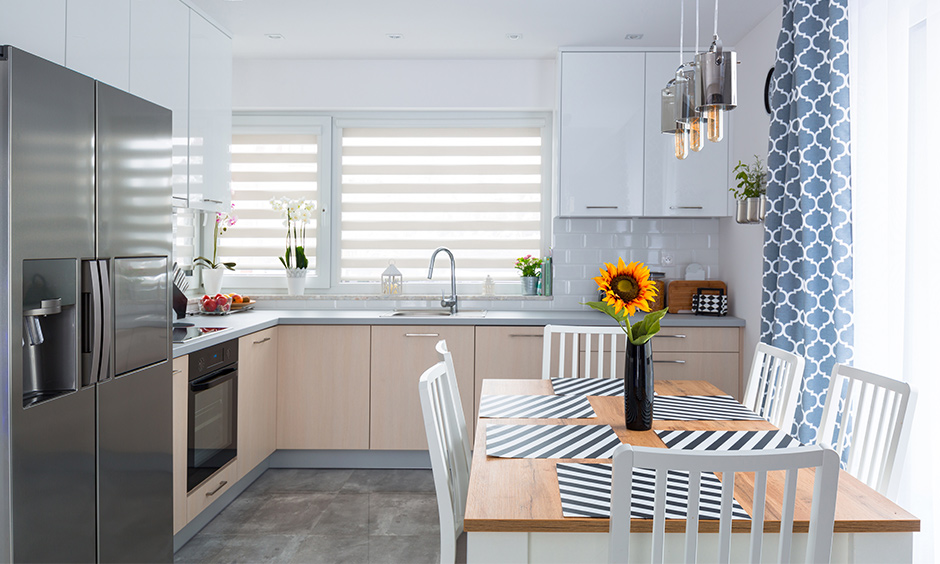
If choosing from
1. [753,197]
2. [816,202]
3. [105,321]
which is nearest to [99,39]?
[105,321]

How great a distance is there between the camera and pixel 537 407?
7.01 ft

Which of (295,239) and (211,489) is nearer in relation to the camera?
(211,489)

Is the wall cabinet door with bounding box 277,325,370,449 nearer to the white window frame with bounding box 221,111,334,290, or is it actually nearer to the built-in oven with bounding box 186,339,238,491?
the built-in oven with bounding box 186,339,238,491

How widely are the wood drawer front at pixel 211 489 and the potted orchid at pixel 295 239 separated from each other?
139cm

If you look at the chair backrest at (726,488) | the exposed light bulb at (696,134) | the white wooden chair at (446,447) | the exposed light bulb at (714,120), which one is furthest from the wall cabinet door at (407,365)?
the chair backrest at (726,488)

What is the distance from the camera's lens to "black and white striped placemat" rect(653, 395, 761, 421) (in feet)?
6.61

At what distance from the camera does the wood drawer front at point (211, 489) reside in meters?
2.71

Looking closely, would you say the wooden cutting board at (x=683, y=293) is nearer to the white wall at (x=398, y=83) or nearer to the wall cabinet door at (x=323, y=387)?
the white wall at (x=398, y=83)

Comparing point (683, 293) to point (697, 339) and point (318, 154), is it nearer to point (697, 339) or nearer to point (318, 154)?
point (697, 339)

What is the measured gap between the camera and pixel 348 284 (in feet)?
14.3

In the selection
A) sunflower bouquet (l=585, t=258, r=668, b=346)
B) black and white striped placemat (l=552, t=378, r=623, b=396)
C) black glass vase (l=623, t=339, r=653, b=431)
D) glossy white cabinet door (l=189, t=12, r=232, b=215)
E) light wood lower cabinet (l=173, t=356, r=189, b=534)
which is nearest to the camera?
sunflower bouquet (l=585, t=258, r=668, b=346)

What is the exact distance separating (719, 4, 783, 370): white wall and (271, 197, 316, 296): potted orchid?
2.71m

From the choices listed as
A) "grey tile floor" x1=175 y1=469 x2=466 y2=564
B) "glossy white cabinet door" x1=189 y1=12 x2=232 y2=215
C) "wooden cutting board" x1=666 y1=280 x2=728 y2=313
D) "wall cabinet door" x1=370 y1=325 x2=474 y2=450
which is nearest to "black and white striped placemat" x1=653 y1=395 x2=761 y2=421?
"grey tile floor" x1=175 y1=469 x2=466 y2=564

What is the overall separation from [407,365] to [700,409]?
6.29 feet
